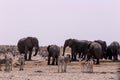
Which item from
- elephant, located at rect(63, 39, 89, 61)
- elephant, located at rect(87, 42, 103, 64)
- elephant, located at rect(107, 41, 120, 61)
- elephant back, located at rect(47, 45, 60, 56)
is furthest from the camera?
elephant, located at rect(63, 39, 89, 61)

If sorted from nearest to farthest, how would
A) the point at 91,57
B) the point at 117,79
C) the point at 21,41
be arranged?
the point at 117,79
the point at 91,57
the point at 21,41

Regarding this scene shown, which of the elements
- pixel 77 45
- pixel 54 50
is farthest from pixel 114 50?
pixel 54 50

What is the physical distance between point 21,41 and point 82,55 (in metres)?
7.48

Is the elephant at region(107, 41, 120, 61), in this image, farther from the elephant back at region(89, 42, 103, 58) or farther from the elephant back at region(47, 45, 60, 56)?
the elephant back at region(47, 45, 60, 56)

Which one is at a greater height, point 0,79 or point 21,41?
point 21,41

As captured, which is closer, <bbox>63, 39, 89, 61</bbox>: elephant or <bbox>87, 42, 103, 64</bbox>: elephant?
<bbox>87, 42, 103, 64</bbox>: elephant

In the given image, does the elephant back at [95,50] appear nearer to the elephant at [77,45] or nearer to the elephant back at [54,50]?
the elephant at [77,45]

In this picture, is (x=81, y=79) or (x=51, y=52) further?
(x=51, y=52)

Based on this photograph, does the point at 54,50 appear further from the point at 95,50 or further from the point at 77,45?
the point at 77,45

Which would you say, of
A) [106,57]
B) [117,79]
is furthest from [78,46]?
[117,79]

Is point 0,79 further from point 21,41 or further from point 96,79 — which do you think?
point 21,41

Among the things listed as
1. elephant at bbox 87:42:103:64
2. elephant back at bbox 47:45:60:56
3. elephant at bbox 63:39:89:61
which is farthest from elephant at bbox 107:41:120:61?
elephant back at bbox 47:45:60:56

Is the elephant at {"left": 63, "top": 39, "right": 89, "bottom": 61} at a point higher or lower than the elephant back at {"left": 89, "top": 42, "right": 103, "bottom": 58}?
higher

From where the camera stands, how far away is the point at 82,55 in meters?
44.3
